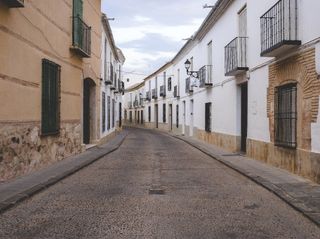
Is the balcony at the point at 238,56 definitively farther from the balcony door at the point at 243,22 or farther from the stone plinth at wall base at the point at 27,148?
the stone plinth at wall base at the point at 27,148

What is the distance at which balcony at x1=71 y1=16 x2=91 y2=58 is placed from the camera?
12523mm

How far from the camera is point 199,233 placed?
484 cm

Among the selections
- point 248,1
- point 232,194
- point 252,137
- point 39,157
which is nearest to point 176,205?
point 232,194

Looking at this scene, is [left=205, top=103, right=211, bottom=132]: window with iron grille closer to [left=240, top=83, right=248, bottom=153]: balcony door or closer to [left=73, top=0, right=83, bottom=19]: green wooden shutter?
[left=240, top=83, right=248, bottom=153]: balcony door

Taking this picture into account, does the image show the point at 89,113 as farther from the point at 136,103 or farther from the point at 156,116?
the point at 136,103

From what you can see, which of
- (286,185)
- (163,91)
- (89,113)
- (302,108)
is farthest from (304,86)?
(163,91)

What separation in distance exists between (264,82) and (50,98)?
538 centimetres

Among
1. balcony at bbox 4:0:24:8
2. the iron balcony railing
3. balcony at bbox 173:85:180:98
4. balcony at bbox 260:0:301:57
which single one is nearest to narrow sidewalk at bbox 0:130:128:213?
balcony at bbox 4:0:24:8

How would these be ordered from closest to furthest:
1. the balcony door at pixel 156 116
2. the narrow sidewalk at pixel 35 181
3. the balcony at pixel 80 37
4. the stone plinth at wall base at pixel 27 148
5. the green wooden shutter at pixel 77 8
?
the narrow sidewalk at pixel 35 181 < the stone plinth at wall base at pixel 27 148 < the balcony at pixel 80 37 < the green wooden shutter at pixel 77 8 < the balcony door at pixel 156 116

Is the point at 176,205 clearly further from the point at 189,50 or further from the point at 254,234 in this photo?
the point at 189,50

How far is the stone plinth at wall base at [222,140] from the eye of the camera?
14.9 metres

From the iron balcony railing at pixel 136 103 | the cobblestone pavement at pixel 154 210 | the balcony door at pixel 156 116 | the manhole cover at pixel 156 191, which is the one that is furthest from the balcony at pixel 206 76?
the iron balcony railing at pixel 136 103

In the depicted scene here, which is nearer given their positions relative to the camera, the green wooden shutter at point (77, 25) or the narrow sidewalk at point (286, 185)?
the narrow sidewalk at point (286, 185)

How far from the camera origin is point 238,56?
13523 mm
